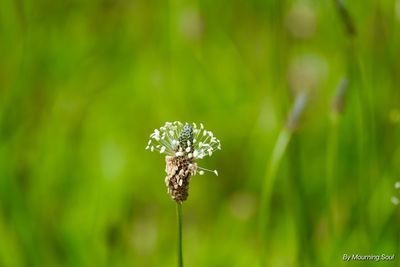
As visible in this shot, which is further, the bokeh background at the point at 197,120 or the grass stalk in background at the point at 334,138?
the bokeh background at the point at 197,120

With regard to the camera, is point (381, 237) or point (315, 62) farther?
point (315, 62)

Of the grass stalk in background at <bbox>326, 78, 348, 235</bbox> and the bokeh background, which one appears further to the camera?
the bokeh background

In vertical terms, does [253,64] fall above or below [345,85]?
above

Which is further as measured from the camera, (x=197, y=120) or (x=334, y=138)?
(x=197, y=120)

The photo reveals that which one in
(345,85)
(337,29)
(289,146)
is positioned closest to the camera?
(345,85)

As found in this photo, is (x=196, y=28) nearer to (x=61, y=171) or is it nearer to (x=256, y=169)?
(x=256, y=169)

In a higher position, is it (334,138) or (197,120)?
(197,120)

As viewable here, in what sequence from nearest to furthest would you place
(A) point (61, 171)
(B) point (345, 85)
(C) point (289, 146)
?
(B) point (345, 85) < (C) point (289, 146) < (A) point (61, 171)

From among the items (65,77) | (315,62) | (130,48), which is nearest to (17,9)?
(65,77)
